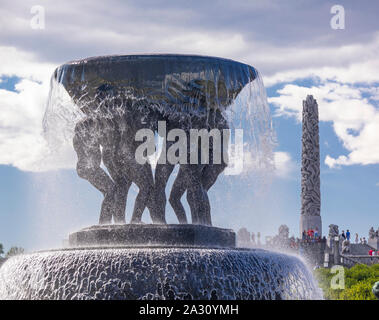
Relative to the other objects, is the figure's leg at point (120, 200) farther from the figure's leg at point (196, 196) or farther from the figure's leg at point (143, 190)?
the figure's leg at point (196, 196)

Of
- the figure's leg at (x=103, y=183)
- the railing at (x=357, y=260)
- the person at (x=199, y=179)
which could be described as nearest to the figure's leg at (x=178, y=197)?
the person at (x=199, y=179)

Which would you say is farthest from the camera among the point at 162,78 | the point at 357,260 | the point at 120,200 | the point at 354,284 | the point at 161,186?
the point at 357,260

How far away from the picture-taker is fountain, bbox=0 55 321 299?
12234 mm

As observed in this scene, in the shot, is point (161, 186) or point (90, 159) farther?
point (90, 159)

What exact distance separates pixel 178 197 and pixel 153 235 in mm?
1585

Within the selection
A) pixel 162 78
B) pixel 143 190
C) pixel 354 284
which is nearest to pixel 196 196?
pixel 143 190

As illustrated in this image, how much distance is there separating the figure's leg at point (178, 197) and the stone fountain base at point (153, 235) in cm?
110

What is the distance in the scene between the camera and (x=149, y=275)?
1152 centimetres

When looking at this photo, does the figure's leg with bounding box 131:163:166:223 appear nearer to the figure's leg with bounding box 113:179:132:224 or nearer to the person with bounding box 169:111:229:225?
the figure's leg with bounding box 113:179:132:224

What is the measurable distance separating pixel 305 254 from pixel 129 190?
20.7m

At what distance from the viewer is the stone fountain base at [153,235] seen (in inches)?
512

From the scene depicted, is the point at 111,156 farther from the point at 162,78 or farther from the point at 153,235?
the point at 153,235

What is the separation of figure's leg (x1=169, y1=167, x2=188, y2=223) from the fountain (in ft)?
0.06
